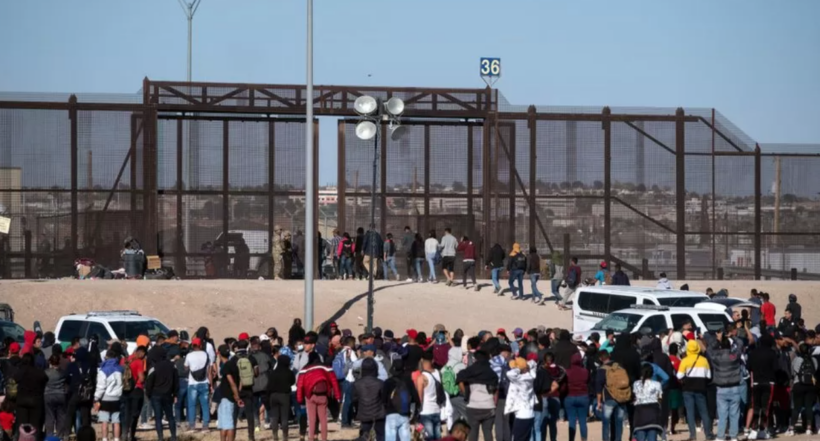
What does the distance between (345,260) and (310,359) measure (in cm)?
1724

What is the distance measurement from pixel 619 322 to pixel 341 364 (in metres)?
6.69

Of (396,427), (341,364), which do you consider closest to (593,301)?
(341,364)

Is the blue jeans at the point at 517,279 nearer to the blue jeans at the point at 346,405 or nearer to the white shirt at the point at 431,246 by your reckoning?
the white shirt at the point at 431,246

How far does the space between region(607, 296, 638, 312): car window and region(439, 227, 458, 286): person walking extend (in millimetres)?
8229

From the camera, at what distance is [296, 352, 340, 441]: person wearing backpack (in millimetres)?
16500

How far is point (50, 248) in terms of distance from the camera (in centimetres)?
3481

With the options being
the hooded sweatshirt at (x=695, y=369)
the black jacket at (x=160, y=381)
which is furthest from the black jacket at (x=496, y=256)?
the black jacket at (x=160, y=381)

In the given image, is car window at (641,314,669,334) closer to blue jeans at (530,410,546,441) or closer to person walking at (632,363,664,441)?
blue jeans at (530,410,546,441)

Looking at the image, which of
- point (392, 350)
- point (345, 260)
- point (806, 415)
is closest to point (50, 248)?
point (345, 260)

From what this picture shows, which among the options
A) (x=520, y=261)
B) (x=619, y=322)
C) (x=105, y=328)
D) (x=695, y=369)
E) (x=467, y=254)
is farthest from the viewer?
(x=467, y=254)

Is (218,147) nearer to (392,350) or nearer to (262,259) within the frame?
(262,259)

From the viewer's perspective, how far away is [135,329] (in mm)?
22453

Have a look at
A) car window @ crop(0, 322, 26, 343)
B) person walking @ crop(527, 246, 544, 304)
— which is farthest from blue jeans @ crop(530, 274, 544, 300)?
car window @ crop(0, 322, 26, 343)

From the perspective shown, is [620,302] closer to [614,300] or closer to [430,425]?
[614,300]
